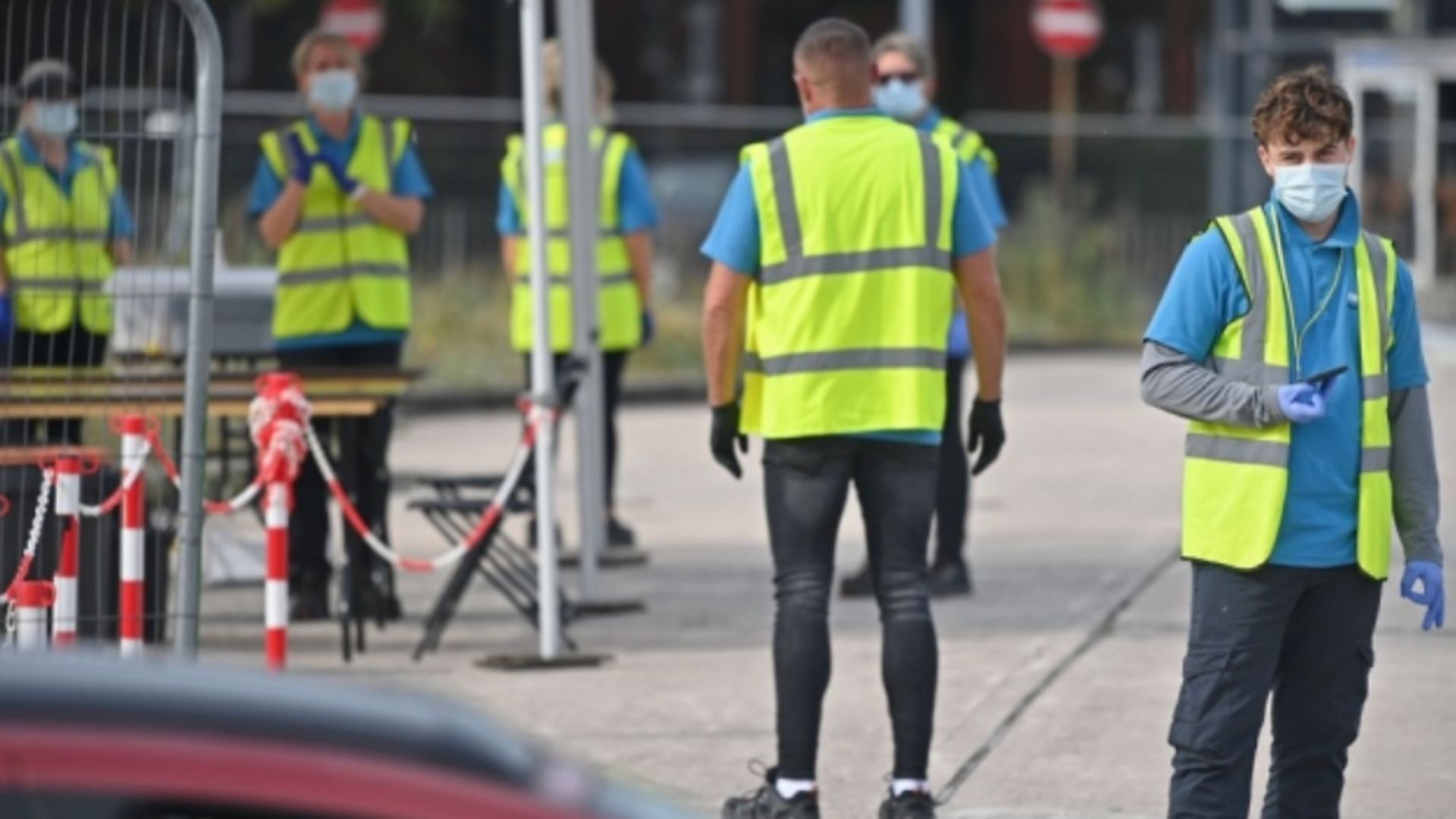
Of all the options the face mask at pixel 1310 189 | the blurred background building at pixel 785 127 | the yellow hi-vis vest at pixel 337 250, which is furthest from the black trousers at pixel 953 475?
the blurred background building at pixel 785 127

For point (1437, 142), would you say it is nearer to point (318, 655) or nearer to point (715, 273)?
point (318, 655)

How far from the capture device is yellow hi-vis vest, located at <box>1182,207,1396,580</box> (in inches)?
242

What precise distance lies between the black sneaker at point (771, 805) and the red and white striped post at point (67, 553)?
1.69m

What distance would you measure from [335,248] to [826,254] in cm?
409

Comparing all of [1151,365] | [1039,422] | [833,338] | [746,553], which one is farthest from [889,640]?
[1039,422]

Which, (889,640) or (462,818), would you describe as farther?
(889,640)

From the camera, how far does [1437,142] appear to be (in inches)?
1265

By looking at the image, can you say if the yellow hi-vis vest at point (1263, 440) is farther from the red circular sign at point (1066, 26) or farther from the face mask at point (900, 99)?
the red circular sign at point (1066, 26)

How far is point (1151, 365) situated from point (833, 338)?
1223mm

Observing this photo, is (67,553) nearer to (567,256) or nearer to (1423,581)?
(1423,581)

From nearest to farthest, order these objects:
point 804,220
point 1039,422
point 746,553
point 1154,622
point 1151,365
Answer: point 1151,365 < point 804,220 < point 1154,622 < point 746,553 < point 1039,422

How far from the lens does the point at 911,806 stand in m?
7.37

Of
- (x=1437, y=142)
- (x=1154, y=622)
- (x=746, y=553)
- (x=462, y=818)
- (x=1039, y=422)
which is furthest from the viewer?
(x=1437, y=142)

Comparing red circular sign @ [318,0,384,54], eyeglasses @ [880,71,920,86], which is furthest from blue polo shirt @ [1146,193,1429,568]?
red circular sign @ [318,0,384,54]
